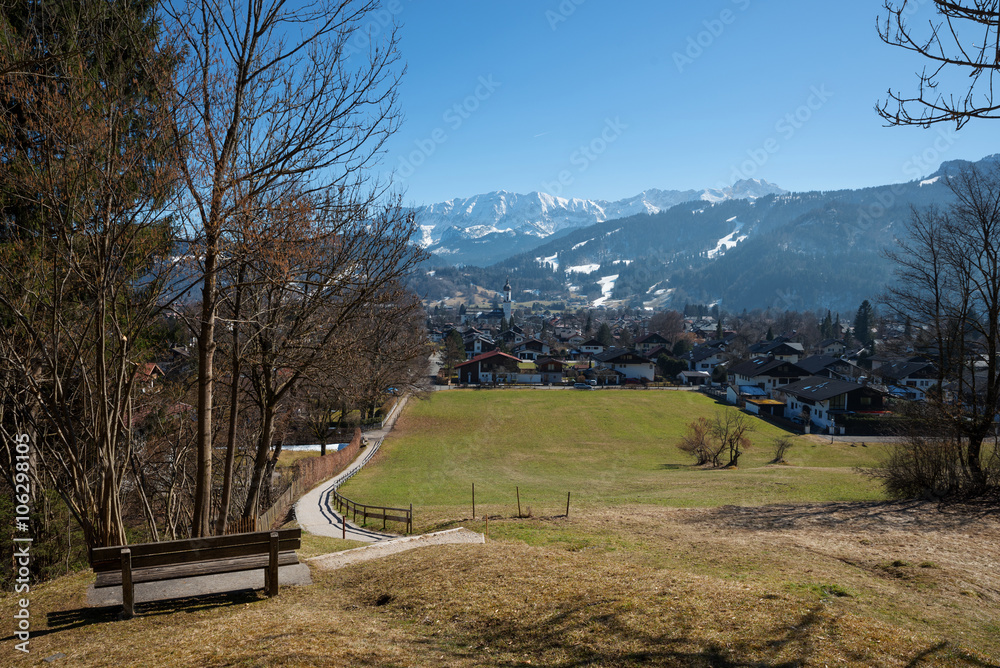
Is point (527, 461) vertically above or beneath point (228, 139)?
beneath

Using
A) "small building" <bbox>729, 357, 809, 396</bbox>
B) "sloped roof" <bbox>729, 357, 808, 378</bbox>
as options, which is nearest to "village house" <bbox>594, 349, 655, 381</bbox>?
"sloped roof" <bbox>729, 357, 808, 378</bbox>

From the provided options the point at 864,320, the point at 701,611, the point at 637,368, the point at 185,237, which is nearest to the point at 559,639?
the point at 701,611

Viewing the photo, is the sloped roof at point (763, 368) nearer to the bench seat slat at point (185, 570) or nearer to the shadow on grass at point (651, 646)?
the shadow on grass at point (651, 646)

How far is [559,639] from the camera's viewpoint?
20.1ft

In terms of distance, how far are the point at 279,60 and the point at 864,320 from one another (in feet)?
494

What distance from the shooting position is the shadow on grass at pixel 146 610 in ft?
22.6

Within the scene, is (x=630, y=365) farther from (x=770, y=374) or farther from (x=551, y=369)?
(x=770, y=374)

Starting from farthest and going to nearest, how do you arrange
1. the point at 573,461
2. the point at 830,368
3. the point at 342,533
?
the point at 830,368 → the point at 573,461 → the point at 342,533

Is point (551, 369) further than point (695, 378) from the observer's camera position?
No

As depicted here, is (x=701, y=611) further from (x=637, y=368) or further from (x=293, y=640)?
(x=637, y=368)

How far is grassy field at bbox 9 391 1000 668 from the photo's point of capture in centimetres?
573

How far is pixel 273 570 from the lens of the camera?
8117mm

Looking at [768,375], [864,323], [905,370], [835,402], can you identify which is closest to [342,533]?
[835,402]

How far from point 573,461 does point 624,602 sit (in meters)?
33.4
